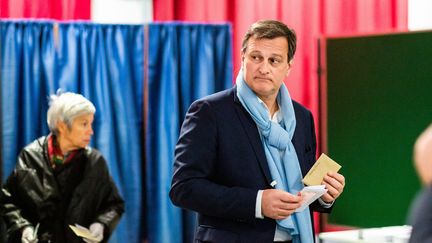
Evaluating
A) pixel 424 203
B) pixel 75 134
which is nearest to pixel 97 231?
pixel 75 134

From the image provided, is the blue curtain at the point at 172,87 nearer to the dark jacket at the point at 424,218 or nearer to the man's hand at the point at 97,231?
the man's hand at the point at 97,231

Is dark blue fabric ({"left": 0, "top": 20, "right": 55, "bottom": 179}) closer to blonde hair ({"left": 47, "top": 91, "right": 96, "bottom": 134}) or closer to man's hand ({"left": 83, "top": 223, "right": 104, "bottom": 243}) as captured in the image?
blonde hair ({"left": 47, "top": 91, "right": 96, "bottom": 134})

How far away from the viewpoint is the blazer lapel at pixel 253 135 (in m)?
2.60

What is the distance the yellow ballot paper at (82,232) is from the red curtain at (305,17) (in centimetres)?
141

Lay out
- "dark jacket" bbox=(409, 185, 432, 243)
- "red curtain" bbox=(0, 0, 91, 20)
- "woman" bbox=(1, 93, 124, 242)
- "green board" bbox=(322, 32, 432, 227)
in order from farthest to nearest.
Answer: "red curtain" bbox=(0, 0, 91, 20), "woman" bbox=(1, 93, 124, 242), "green board" bbox=(322, 32, 432, 227), "dark jacket" bbox=(409, 185, 432, 243)

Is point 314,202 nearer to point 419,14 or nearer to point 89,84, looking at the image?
point 419,14

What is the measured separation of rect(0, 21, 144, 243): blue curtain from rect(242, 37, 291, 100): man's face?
93.5 inches

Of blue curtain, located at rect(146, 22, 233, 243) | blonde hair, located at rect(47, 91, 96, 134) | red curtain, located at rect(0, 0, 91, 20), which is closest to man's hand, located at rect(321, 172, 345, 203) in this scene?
blonde hair, located at rect(47, 91, 96, 134)

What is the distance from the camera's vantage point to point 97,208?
4215 millimetres

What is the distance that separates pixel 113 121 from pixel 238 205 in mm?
2618

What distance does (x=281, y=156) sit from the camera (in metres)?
2.68

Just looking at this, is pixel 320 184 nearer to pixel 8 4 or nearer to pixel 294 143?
pixel 294 143

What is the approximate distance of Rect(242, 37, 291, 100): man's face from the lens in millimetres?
2664

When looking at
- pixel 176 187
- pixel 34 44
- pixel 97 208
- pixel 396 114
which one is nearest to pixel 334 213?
pixel 396 114
